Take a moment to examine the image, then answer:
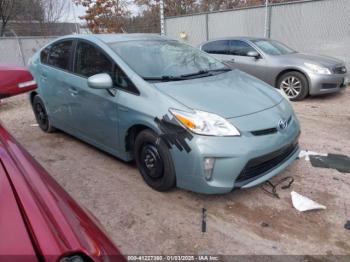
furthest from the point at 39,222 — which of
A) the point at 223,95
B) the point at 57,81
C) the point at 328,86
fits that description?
the point at 328,86

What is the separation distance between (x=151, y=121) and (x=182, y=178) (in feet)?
2.03

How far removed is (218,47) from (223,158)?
620 cm

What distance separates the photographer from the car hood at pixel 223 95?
3.01 meters

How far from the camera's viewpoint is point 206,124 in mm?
2855

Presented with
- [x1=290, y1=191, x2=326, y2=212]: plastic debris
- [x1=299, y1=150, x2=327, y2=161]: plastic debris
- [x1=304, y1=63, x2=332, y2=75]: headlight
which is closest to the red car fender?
[x1=290, y1=191, x2=326, y2=212]: plastic debris

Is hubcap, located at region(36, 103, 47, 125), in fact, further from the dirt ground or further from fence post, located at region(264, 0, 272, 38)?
fence post, located at region(264, 0, 272, 38)

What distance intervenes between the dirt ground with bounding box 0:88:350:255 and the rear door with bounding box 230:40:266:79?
3.45m

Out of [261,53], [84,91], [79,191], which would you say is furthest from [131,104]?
[261,53]

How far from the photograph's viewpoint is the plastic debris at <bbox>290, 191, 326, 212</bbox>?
3018mm

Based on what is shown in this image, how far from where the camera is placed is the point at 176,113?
9.66 feet

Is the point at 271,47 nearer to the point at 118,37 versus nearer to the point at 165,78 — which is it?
the point at 118,37

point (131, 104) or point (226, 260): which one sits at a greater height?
point (131, 104)

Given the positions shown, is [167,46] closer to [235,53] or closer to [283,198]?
[283,198]

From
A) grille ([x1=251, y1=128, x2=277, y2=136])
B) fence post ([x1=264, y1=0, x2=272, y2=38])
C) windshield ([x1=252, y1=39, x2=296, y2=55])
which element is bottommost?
grille ([x1=251, y1=128, x2=277, y2=136])
